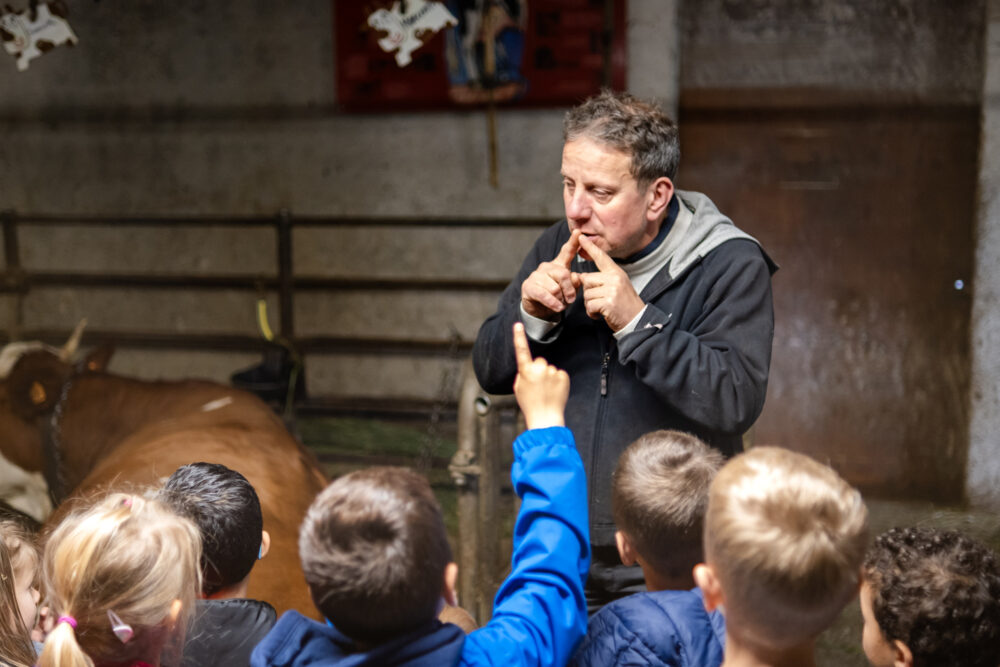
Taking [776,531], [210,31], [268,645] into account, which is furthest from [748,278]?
[210,31]

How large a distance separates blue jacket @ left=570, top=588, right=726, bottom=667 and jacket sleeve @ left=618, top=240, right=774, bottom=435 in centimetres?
40

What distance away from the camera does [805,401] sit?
4.55 m

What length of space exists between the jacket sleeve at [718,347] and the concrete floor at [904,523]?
5.69 feet

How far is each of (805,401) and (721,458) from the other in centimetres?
326

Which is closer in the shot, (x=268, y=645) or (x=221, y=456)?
(x=268, y=645)

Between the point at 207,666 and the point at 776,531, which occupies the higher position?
the point at 776,531

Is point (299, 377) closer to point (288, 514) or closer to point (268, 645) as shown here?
point (288, 514)

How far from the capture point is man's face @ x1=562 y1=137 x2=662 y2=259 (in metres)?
1.78

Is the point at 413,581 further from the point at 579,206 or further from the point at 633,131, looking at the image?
the point at 633,131

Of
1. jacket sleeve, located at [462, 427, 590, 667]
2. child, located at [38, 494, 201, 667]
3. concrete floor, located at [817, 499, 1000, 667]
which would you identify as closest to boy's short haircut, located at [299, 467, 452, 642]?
jacket sleeve, located at [462, 427, 590, 667]

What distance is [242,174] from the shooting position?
5.63 meters

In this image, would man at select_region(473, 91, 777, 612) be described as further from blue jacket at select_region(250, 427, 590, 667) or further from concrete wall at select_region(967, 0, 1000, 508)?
concrete wall at select_region(967, 0, 1000, 508)

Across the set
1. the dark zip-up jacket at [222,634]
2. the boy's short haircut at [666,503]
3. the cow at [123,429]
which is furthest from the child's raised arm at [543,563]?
the cow at [123,429]

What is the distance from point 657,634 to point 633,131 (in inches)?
37.0
